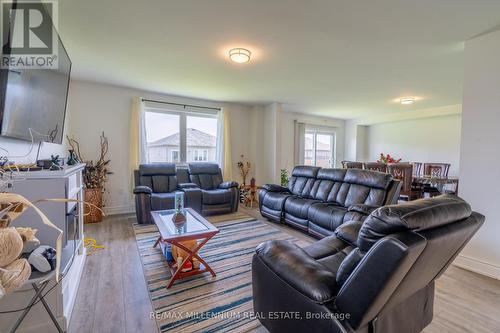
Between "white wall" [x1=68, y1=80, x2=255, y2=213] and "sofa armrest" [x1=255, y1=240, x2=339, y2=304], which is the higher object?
"white wall" [x1=68, y1=80, x2=255, y2=213]

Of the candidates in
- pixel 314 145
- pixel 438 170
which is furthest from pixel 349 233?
pixel 314 145

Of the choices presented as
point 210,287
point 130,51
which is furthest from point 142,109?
point 210,287

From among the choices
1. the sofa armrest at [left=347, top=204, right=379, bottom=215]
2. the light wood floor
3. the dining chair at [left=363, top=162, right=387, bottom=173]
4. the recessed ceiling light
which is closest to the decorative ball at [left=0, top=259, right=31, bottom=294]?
the light wood floor

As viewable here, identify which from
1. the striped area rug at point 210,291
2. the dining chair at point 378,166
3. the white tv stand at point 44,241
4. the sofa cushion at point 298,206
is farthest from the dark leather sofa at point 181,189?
the dining chair at point 378,166

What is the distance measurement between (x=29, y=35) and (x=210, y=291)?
97.2 inches

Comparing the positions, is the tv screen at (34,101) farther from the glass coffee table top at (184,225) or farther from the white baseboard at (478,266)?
the white baseboard at (478,266)

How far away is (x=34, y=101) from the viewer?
71.2 inches

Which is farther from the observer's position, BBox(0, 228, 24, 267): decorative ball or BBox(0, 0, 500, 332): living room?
BBox(0, 0, 500, 332): living room

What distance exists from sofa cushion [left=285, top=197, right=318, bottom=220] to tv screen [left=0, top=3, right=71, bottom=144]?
3061 mm

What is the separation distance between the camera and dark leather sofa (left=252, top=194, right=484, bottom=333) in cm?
97

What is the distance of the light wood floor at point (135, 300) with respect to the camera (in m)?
1.65

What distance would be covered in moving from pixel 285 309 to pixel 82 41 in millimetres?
3298

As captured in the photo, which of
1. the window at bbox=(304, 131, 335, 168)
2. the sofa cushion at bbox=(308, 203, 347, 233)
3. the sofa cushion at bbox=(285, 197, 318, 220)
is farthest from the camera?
the window at bbox=(304, 131, 335, 168)

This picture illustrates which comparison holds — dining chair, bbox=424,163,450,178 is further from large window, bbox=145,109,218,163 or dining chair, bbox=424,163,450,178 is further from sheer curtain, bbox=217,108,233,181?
large window, bbox=145,109,218,163
